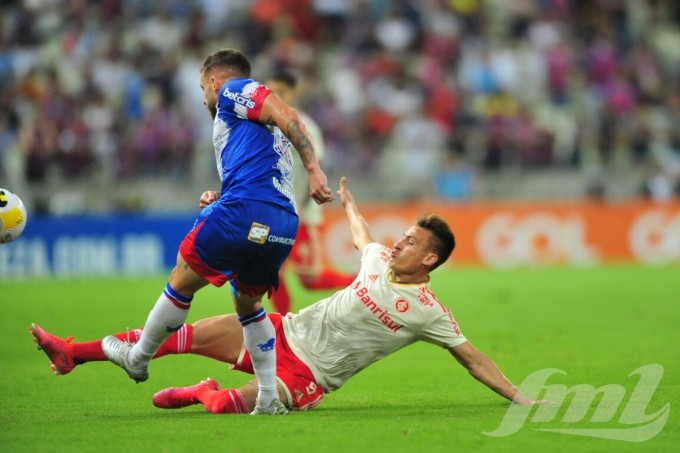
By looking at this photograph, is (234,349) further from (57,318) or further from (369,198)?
A: (369,198)

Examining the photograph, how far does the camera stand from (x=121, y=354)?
6129 mm

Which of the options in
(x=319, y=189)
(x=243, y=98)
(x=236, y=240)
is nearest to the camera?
(x=319, y=189)

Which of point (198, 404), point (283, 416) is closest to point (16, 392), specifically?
point (198, 404)

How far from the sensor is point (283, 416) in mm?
5902

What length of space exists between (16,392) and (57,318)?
16.4 ft

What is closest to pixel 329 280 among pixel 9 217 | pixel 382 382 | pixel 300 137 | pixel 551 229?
pixel 382 382

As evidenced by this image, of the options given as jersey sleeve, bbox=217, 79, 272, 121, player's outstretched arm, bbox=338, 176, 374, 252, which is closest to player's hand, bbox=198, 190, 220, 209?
jersey sleeve, bbox=217, 79, 272, 121

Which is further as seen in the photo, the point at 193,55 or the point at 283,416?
the point at 193,55

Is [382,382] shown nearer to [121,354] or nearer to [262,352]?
[262,352]

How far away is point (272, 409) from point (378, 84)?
54.4ft

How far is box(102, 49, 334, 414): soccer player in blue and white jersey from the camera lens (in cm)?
574

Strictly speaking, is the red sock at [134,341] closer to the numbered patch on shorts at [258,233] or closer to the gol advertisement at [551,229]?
the numbered patch on shorts at [258,233]

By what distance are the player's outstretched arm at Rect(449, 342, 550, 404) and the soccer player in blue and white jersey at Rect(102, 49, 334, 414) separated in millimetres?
1179

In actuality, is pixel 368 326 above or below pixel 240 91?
below
